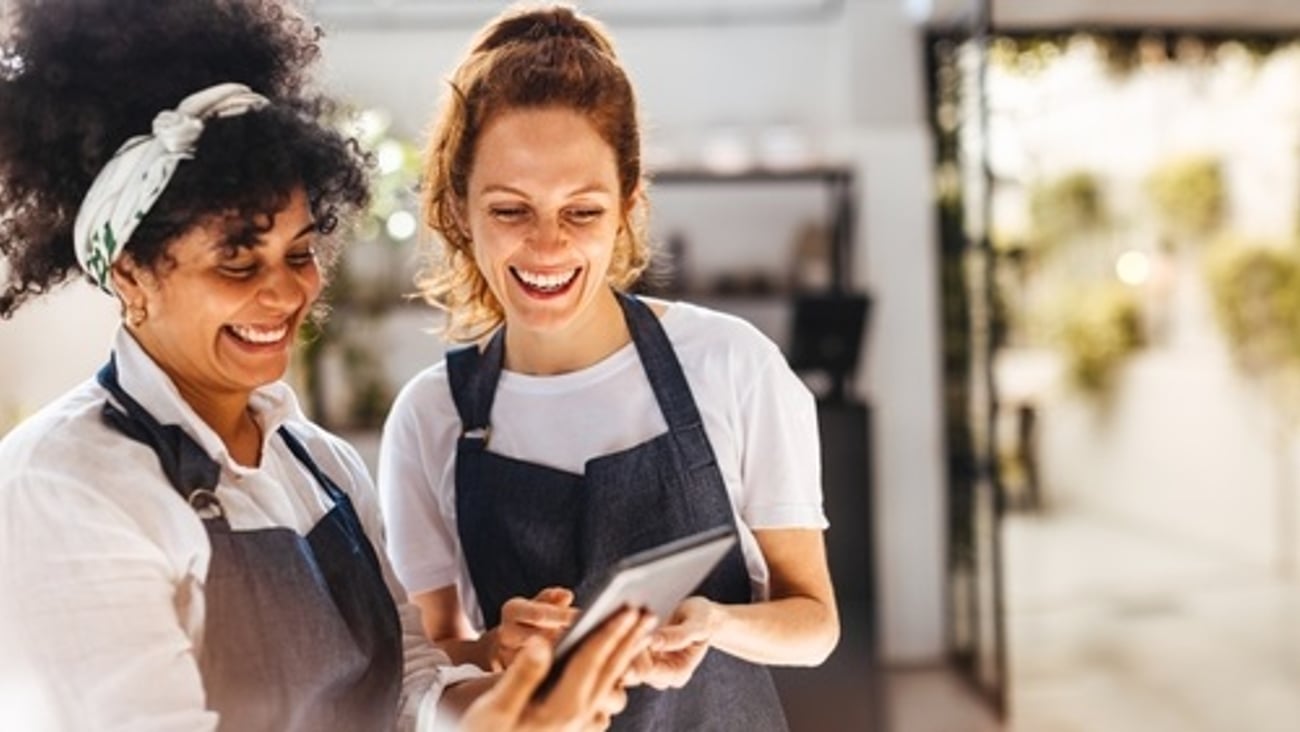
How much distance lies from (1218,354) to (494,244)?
578 cm

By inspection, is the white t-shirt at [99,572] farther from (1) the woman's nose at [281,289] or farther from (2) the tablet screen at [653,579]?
(2) the tablet screen at [653,579]

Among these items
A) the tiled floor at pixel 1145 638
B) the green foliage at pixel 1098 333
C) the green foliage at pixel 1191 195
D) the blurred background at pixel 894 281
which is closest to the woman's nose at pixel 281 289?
the blurred background at pixel 894 281

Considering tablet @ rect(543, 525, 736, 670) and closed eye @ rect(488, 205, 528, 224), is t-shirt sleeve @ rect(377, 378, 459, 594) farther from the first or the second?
tablet @ rect(543, 525, 736, 670)

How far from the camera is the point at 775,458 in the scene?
1120 millimetres

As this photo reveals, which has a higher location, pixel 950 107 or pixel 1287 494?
pixel 950 107

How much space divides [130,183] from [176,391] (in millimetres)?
154

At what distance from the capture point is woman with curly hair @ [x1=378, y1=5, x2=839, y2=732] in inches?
40.9

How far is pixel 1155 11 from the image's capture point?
12.5 ft

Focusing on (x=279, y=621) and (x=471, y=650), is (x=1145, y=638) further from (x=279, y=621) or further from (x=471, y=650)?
(x=279, y=621)

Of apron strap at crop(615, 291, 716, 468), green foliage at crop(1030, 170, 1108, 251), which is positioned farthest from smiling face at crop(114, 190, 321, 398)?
green foliage at crop(1030, 170, 1108, 251)

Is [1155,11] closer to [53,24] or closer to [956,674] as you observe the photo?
[956,674]

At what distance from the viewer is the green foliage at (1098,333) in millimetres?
6879

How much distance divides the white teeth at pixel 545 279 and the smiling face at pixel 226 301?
0.55 feet

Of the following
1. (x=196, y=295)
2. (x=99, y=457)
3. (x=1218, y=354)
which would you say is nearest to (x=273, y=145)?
(x=196, y=295)
